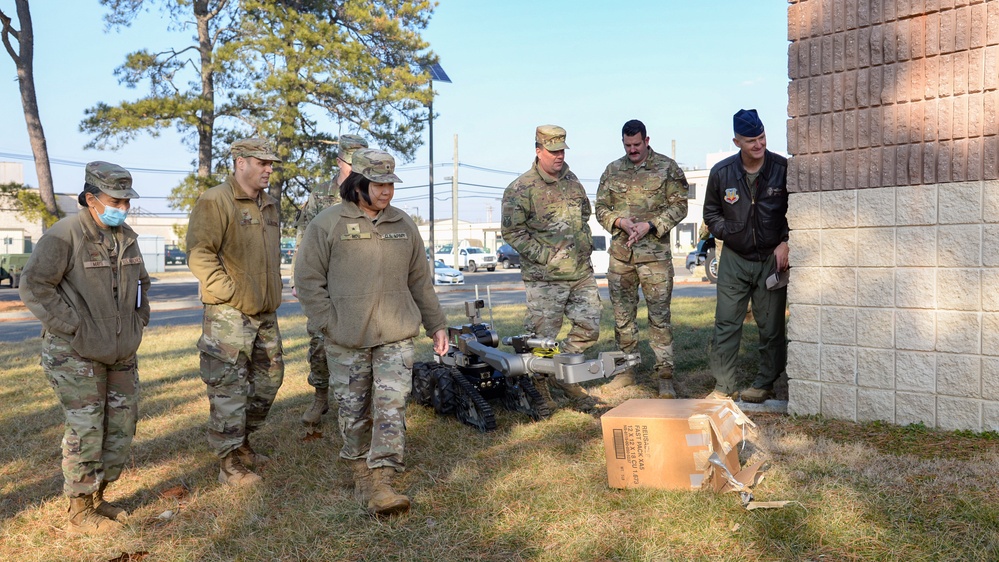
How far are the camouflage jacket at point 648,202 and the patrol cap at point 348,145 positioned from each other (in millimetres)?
2143

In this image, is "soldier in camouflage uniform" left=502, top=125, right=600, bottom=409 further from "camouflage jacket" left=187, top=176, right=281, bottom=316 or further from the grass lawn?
"camouflage jacket" left=187, top=176, right=281, bottom=316

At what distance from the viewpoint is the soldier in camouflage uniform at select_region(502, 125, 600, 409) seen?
21.7ft

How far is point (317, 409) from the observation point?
612 cm

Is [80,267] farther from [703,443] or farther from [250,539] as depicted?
[703,443]

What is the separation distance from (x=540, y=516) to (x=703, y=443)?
0.93m

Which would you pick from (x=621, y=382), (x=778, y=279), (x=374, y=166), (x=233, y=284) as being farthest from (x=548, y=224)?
(x=233, y=284)

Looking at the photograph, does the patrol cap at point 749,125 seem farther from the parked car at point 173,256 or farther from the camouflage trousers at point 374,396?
the parked car at point 173,256

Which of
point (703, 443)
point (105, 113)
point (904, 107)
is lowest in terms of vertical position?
point (703, 443)

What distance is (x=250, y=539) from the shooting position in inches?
158

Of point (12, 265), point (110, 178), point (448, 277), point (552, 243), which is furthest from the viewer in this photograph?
point (448, 277)

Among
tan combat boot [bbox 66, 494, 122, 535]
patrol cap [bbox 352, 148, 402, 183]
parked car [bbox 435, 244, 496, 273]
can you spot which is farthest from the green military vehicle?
patrol cap [bbox 352, 148, 402, 183]

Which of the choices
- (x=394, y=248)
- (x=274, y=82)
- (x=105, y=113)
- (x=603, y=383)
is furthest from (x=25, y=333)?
(x=394, y=248)

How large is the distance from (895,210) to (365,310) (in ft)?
11.9

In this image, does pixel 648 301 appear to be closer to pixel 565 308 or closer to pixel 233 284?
pixel 565 308
